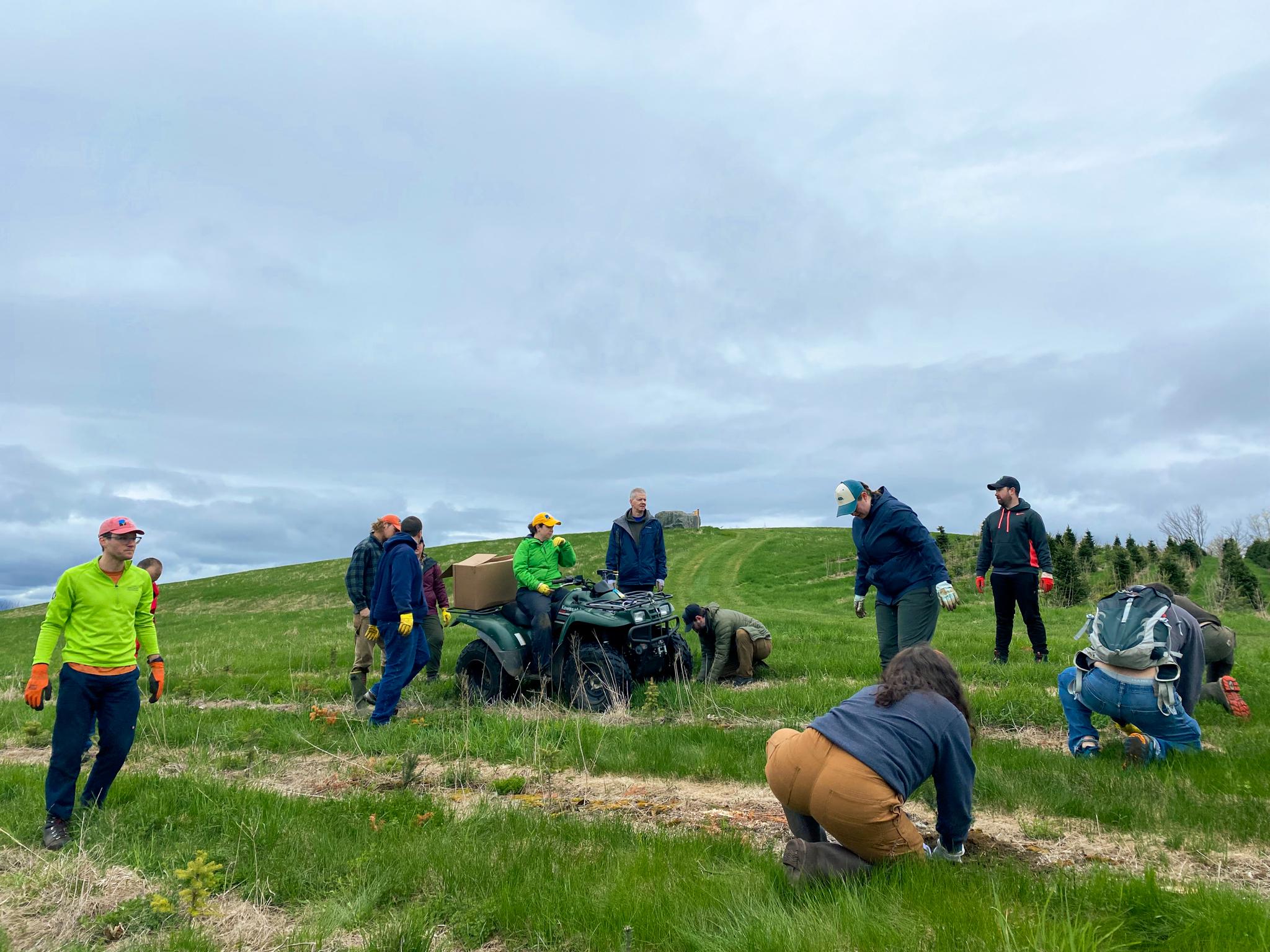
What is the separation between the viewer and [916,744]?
3.73 metres

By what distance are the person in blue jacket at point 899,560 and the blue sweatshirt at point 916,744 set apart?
3.85 m

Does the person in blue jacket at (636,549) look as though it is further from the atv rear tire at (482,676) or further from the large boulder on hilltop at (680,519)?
the large boulder on hilltop at (680,519)

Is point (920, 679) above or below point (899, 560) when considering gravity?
below

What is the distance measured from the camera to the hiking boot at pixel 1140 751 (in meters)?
5.93

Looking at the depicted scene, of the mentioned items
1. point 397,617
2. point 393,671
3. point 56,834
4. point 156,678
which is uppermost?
point 397,617

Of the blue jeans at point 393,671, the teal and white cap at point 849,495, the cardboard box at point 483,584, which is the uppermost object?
the teal and white cap at point 849,495

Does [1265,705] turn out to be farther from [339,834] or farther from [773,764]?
[339,834]

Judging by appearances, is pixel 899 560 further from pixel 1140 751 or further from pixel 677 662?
pixel 677 662

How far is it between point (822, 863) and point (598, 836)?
5.32 feet

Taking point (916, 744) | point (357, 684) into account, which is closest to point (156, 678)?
point (357, 684)

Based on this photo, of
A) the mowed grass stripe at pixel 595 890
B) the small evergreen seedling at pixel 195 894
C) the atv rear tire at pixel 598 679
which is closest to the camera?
the mowed grass stripe at pixel 595 890

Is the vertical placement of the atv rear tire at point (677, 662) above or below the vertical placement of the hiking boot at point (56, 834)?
above

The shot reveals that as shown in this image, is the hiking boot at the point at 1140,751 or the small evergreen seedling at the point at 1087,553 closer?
the hiking boot at the point at 1140,751

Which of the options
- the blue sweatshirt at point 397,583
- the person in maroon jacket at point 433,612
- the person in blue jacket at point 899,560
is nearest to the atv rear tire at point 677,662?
the person in blue jacket at point 899,560
